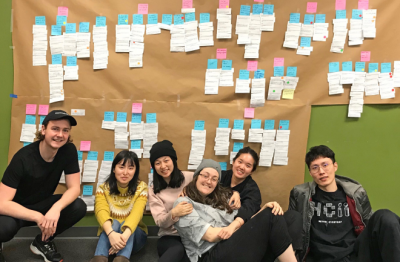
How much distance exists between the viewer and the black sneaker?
188 cm

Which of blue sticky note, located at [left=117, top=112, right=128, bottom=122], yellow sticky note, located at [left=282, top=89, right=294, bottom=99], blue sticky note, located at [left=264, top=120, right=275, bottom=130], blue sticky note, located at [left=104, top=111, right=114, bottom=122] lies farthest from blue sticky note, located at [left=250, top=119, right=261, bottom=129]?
blue sticky note, located at [left=104, top=111, right=114, bottom=122]

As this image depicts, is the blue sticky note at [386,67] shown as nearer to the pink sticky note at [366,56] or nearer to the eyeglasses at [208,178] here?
the pink sticky note at [366,56]

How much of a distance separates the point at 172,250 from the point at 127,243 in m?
0.36

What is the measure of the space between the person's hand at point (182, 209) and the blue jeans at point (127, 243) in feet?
1.50

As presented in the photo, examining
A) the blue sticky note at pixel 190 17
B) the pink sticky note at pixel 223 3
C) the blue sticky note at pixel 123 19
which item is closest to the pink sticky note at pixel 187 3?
the blue sticky note at pixel 190 17

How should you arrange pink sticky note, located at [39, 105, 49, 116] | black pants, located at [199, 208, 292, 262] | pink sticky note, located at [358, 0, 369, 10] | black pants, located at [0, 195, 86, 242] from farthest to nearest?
pink sticky note, located at [39, 105, 49, 116] < pink sticky note, located at [358, 0, 369, 10] < black pants, located at [0, 195, 86, 242] < black pants, located at [199, 208, 292, 262]

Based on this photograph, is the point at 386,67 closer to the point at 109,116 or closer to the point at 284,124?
the point at 284,124

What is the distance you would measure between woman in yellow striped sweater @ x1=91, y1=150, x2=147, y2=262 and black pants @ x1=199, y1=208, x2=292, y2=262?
1.86ft

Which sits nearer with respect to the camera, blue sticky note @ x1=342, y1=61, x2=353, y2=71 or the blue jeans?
the blue jeans

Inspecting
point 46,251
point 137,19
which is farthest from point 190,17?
point 46,251

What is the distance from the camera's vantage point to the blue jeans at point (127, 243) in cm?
182

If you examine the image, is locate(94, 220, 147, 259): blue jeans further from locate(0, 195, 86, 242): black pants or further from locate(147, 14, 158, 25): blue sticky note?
locate(147, 14, 158, 25): blue sticky note

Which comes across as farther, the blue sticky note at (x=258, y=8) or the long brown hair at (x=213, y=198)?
the blue sticky note at (x=258, y=8)

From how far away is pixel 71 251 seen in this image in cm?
207
